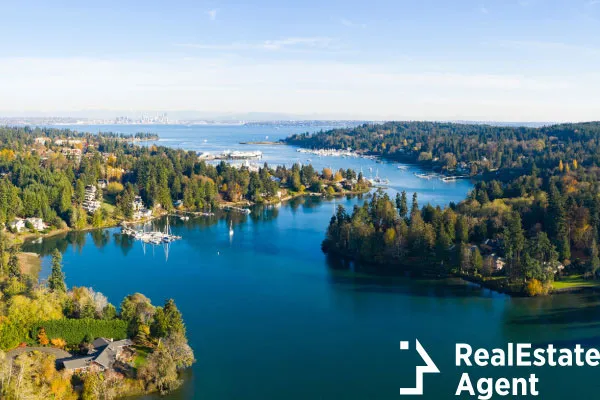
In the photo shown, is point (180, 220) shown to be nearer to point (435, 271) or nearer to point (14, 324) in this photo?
point (435, 271)

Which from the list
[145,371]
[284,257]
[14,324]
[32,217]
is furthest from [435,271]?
[32,217]

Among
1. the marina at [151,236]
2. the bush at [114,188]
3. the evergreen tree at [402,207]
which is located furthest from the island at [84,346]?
the bush at [114,188]

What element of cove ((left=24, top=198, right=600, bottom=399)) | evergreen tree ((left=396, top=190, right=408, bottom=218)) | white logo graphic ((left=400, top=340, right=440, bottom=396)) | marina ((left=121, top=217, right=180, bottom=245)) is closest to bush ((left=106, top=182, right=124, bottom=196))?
marina ((left=121, top=217, right=180, bottom=245))

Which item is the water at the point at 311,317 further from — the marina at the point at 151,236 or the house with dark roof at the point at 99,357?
the house with dark roof at the point at 99,357

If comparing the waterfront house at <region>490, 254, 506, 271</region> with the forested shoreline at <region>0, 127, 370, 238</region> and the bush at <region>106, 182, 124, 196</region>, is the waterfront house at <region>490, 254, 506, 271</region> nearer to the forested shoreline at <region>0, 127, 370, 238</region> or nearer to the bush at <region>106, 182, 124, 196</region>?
the forested shoreline at <region>0, 127, 370, 238</region>

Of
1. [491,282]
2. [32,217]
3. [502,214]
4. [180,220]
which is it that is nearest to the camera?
[491,282]

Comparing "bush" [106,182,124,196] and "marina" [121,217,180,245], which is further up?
"bush" [106,182,124,196]

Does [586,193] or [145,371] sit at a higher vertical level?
[586,193]
